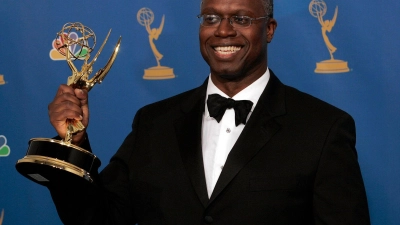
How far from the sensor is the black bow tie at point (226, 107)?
210 cm

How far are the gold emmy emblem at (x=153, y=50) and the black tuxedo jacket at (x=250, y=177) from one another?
1.64 feet

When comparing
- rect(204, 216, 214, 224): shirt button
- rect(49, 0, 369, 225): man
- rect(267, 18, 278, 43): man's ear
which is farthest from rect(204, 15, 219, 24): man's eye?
rect(204, 216, 214, 224): shirt button

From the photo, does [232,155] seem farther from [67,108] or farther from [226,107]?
[67,108]

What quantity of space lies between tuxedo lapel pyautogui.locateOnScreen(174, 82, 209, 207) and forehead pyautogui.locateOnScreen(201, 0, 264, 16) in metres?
0.26

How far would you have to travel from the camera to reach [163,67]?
8.80 ft

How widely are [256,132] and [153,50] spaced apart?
772 millimetres

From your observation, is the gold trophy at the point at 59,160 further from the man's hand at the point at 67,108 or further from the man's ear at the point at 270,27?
the man's ear at the point at 270,27

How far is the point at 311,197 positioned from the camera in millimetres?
1993

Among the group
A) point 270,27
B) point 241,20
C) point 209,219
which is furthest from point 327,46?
point 209,219

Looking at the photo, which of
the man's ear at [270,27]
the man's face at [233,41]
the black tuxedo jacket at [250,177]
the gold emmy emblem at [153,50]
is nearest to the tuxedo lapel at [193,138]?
the black tuxedo jacket at [250,177]

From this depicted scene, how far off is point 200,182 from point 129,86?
0.80 meters

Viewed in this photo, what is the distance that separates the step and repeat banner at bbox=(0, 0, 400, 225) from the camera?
253cm

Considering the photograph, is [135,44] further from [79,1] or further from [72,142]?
[72,142]

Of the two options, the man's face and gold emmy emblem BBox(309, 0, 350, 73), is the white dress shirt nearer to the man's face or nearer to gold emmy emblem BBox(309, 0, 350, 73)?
the man's face
